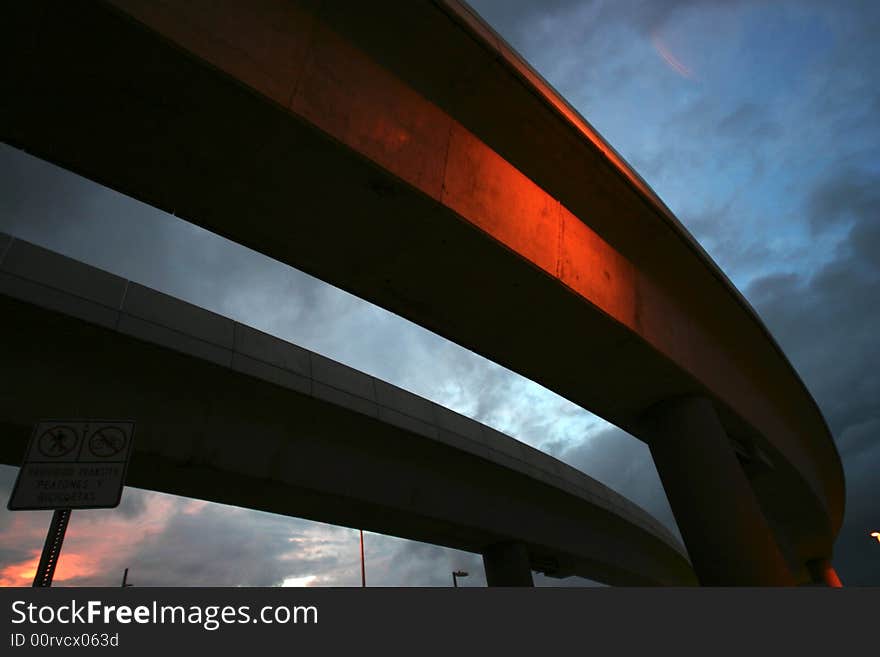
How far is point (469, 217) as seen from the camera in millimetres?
5895

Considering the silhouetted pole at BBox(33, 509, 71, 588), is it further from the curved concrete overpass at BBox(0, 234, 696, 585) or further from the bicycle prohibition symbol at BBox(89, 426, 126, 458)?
the curved concrete overpass at BBox(0, 234, 696, 585)

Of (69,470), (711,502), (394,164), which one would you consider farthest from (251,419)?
(711,502)

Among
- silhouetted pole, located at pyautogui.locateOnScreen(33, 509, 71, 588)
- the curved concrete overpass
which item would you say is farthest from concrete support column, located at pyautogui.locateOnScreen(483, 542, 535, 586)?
silhouetted pole, located at pyautogui.locateOnScreen(33, 509, 71, 588)

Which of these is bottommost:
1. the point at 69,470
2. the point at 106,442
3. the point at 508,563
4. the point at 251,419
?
the point at 69,470

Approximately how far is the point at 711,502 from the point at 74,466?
28.1ft

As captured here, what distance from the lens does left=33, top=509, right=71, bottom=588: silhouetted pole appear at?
150 inches

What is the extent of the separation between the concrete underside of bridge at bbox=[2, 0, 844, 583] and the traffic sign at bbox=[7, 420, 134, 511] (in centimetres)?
249

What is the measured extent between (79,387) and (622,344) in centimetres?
956

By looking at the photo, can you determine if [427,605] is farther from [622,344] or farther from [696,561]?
[696,561]

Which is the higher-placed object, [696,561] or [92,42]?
[92,42]

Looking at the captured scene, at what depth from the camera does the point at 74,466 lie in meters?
4.33

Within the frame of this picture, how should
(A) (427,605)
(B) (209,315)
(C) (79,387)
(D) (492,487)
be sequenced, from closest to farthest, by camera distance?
1. (A) (427,605)
2. (C) (79,387)
3. (B) (209,315)
4. (D) (492,487)

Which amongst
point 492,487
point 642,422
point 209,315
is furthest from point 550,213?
point 492,487

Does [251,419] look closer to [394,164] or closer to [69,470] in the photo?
[69,470]
